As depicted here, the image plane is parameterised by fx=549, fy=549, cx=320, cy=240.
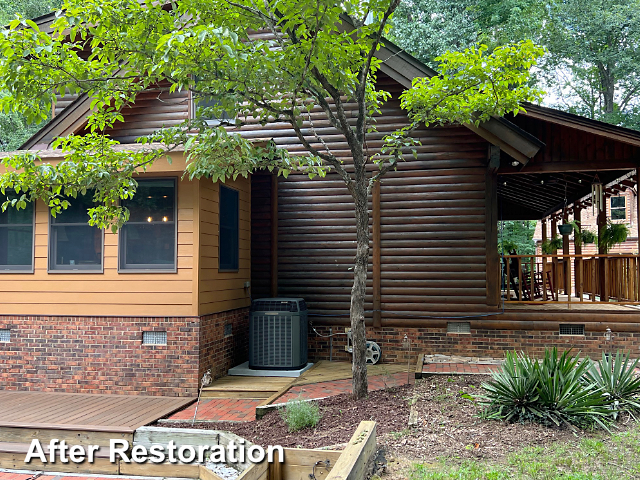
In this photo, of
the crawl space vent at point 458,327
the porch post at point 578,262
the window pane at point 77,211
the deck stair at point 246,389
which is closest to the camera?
the deck stair at point 246,389

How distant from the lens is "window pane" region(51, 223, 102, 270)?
7922 millimetres

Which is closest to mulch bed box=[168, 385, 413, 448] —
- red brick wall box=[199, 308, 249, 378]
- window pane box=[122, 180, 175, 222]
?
red brick wall box=[199, 308, 249, 378]

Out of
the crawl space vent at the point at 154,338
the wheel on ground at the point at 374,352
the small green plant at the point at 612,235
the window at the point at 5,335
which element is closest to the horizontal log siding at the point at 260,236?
the wheel on ground at the point at 374,352

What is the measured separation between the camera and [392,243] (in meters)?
9.23

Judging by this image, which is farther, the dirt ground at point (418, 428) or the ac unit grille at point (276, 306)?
the ac unit grille at point (276, 306)

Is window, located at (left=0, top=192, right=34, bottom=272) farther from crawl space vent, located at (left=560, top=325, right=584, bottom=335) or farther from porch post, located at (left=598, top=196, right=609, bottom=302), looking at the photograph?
porch post, located at (left=598, top=196, right=609, bottom=302)

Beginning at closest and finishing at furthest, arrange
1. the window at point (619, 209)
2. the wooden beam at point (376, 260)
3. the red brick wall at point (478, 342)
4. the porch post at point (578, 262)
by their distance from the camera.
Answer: the red brick wall at point (478, 342)
the wooden beam at point (376, 260)
the porch post at point (578, 262)
the window at point (619, 209)

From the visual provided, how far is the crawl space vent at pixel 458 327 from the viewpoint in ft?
29.3

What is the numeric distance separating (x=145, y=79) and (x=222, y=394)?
4.10 meters

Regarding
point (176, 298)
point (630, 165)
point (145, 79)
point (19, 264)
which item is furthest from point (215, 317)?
point (630, 165)

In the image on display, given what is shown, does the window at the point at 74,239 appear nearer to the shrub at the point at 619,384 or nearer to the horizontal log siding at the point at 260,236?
the horizontal log siding at the point at 260,236

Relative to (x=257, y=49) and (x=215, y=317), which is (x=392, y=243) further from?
(x=257, y=49)

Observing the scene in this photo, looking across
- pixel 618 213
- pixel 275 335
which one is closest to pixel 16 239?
pixel 275 335

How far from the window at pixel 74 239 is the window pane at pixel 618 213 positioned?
20577 millimetres
